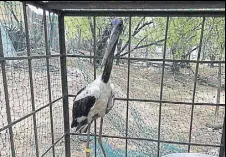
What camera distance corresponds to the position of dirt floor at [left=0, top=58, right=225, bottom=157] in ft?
7.48

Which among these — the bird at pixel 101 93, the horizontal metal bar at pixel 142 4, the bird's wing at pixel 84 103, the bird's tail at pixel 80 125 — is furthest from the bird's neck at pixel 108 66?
the horizontal metal bar at pixel 142 4

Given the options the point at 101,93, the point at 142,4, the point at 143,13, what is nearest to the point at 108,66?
the point at 101,93

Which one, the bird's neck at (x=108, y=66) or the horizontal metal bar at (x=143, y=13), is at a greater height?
the horizontal metal bar at (x=143, y=13)

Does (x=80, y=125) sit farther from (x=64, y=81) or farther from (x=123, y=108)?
(x=123, y=108)

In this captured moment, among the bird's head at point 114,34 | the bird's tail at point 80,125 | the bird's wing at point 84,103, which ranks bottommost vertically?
the bird's tail at point 80,125

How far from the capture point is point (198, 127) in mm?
2934

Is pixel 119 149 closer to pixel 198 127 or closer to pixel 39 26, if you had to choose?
pixel 198 127

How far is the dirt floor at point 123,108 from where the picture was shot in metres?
2.28

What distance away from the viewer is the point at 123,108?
2990mm

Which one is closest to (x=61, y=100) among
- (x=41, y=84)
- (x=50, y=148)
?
(x=41, y=84)

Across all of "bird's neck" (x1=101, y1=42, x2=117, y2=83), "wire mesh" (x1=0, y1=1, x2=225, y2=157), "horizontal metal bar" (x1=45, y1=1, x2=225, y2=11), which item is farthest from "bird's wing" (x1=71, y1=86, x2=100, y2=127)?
Answer: "horizontal metal bar" (x1=45, y1=1, x2=225, y2=11)

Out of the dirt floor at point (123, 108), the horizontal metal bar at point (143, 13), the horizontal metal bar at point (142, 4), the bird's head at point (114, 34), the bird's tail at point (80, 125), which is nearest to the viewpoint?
the horizontal metal bar at point (142, 4)

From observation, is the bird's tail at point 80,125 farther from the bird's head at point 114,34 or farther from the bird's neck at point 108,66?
the bird's head at point 114,34

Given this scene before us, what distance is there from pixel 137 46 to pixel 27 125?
1.34 m
